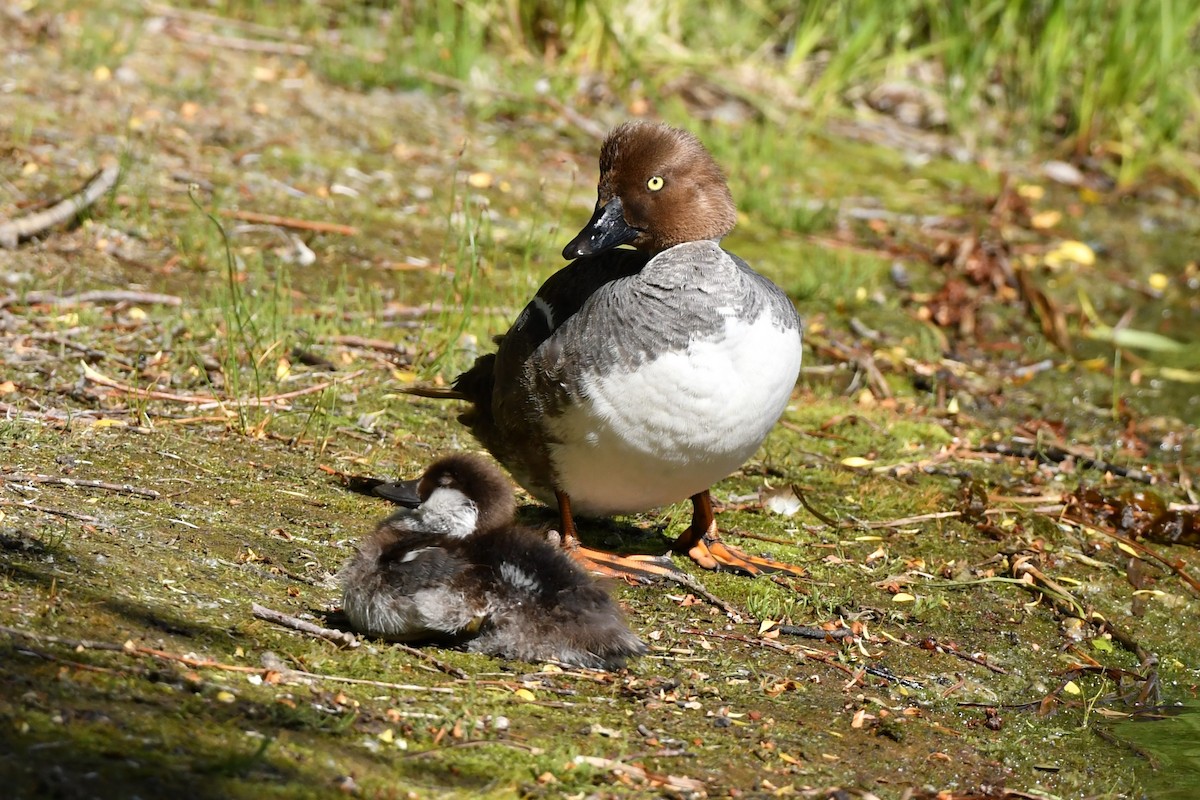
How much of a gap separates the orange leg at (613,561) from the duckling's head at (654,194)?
897 mm

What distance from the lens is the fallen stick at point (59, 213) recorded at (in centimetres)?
660

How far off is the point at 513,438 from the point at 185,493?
3.61 ft

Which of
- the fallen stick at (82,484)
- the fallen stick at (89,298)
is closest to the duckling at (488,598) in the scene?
the fallen stick at (82,484)

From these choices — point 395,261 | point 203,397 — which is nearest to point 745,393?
point 203,397

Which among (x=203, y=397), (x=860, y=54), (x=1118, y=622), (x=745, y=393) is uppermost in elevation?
(x=860, y=54)

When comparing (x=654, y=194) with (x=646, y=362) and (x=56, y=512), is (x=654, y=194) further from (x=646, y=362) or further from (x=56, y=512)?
(x=56, y=512)

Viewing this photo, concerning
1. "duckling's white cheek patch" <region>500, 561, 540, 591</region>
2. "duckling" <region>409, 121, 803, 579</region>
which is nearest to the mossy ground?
"duckling's white cheek patch" <region>500, 561, 540, 591</region>

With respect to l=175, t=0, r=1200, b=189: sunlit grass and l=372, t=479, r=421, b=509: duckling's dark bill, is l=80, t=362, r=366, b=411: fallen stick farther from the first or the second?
l=175, t=0, r=1200, b=189: sunlit grass

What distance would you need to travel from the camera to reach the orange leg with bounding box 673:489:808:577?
494cm

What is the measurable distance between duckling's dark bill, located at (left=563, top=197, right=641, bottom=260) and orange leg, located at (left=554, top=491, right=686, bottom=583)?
841 mm

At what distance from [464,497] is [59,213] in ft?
11.8

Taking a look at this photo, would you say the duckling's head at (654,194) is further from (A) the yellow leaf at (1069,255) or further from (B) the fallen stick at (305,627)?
(A) the yellow leaf at (1069,255)

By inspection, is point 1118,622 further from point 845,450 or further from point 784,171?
point 784,171

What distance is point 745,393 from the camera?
14.3 ft
